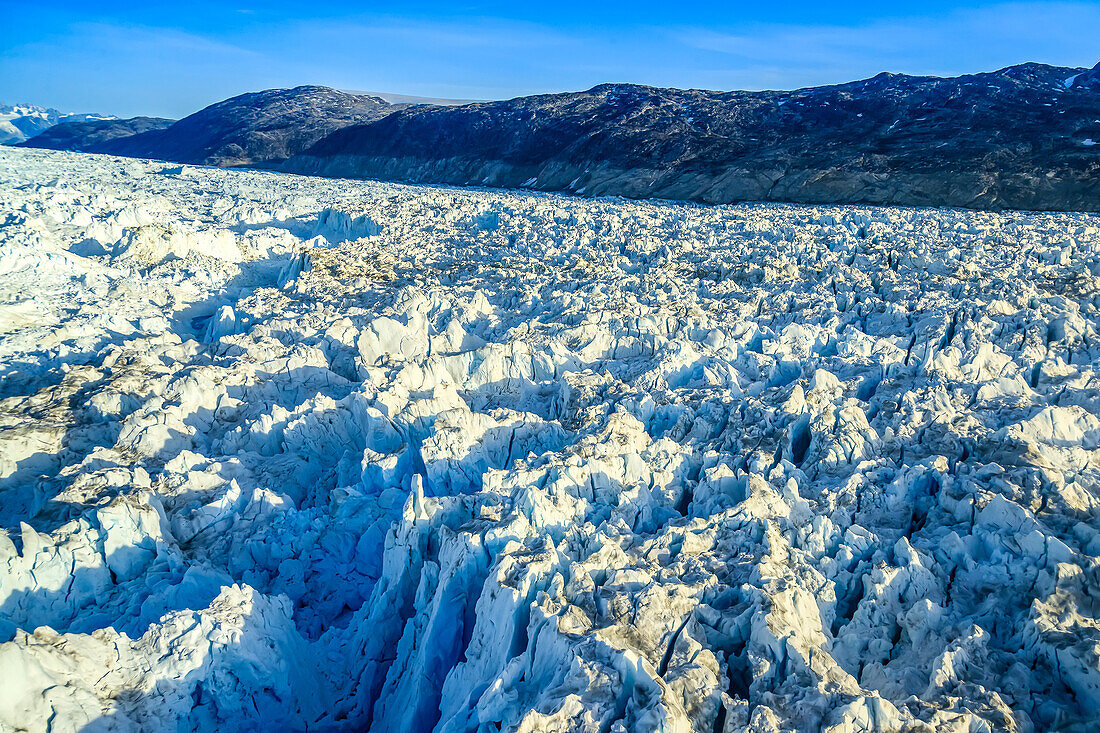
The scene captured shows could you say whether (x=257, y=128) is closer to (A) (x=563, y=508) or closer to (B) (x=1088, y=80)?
(B) (x=1088, y=80)

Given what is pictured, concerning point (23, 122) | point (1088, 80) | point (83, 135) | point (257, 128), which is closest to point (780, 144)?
point (1088, 80)

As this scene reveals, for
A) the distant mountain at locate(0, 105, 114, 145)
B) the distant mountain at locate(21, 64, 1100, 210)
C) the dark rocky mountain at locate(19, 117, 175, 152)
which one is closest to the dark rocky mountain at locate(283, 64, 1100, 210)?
the distant mountain at locate(21, 64, 1100, 210)

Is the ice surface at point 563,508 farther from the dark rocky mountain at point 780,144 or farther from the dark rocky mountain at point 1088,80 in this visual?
the dark rocky mountain at point 1088,80

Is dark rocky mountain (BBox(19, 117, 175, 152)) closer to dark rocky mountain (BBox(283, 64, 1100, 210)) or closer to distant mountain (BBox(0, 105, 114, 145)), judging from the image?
distant mountain (BBox(0, 105, 114, 145))

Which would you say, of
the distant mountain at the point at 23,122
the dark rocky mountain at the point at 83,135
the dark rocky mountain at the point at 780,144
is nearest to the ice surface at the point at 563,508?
the dark rocky mountain at the point at 780,144

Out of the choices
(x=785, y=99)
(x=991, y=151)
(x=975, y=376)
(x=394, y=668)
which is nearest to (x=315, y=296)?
(x=394, y=668)

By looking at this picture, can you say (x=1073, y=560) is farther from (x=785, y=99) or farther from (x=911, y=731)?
(x=785, y=99)
